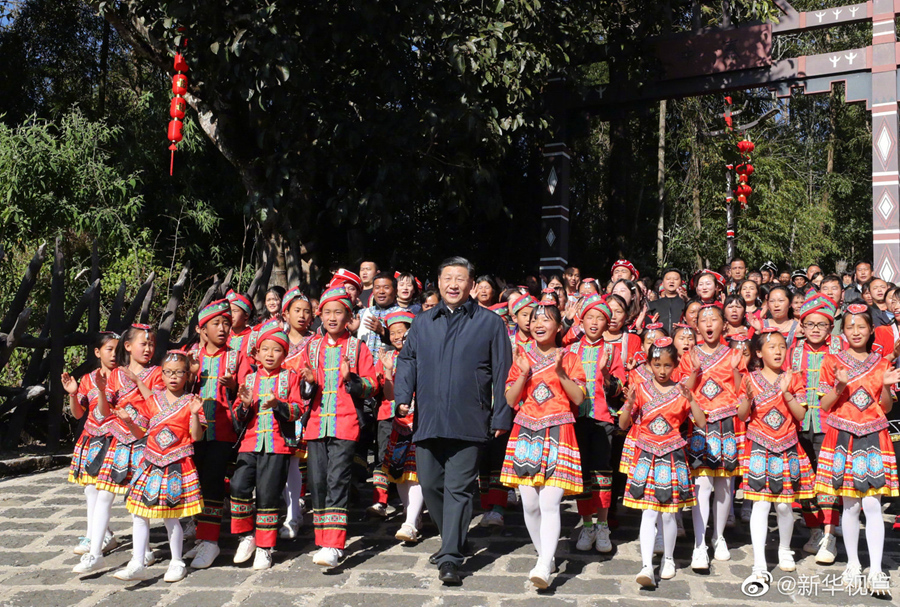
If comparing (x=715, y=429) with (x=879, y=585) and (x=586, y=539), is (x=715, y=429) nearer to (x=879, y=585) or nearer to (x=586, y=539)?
(x=586, y=539)

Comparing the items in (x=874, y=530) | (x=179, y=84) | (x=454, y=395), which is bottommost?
(x=874, y=530)

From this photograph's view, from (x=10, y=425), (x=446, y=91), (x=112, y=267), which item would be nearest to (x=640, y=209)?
(x=446, y=91)

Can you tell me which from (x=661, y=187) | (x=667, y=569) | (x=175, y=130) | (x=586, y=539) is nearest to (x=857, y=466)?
(x=667, y=569)

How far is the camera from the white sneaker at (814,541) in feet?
17.6

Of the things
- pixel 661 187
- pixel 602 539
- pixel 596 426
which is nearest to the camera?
pixel 602 539

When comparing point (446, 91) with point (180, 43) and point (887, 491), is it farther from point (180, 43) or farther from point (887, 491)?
point (887, 491)

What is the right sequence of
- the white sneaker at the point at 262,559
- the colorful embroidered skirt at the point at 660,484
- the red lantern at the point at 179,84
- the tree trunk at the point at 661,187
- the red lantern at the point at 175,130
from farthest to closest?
1. the tree trunk at the point at 661,187
2. the red lantern at the point at 179,84
3. the red lantern at the point at 175,130
4. the white sneaker at the point at 262,559
5. the colorful embroidered skirt at the point at 660,484

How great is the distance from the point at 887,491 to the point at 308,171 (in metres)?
7.29

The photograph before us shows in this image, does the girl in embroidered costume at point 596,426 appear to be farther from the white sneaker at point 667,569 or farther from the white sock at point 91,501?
the white sock at point 91,501

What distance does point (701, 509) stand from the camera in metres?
5.07

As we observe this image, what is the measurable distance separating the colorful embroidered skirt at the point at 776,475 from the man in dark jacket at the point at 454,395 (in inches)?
57.4

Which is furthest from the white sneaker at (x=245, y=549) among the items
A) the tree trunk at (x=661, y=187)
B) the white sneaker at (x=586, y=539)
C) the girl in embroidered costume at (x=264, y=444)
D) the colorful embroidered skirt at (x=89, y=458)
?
the tree trunk at (x=661, y=187)

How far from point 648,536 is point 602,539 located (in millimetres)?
725

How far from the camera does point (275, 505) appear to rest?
5.13m
